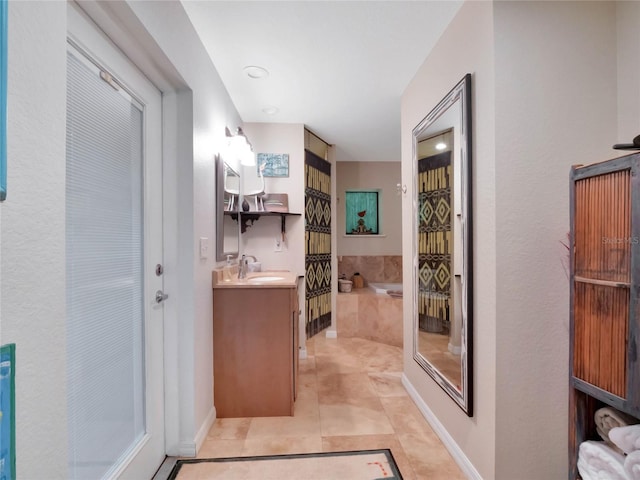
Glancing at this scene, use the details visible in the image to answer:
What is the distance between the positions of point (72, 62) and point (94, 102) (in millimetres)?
150

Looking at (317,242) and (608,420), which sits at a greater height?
(317,242)

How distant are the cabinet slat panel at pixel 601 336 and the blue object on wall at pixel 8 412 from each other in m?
1.79

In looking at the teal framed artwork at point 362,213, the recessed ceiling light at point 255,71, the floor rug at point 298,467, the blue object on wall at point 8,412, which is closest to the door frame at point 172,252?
the floor rug at point 298,467

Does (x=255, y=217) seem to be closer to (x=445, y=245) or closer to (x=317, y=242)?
(x=317, y=242)

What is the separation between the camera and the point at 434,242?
6.56 ft

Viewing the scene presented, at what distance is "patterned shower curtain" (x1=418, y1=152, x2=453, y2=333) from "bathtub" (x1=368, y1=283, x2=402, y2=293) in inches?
79.0

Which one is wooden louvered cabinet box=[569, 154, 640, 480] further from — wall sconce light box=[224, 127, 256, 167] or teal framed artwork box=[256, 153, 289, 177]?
teal framed artwork box=[256, 153, 289, 177]

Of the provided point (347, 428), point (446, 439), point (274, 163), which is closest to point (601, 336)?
point (446, 439)

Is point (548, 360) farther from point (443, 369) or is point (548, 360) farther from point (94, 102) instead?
point (94, 102)

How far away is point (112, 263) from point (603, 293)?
1936 millimetres

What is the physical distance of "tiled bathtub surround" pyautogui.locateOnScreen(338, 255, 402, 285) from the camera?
4812 mm

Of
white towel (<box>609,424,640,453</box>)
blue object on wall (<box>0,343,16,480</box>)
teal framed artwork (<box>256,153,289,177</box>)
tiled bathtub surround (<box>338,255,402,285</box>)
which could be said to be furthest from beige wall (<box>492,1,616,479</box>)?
tiled bathtub surround (<box>338,255,402,285</box>)

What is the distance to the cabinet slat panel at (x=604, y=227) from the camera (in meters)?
1.07

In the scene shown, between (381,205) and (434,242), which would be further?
(381,205)
